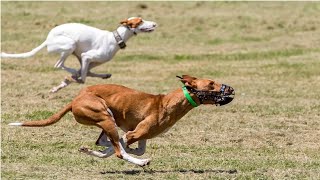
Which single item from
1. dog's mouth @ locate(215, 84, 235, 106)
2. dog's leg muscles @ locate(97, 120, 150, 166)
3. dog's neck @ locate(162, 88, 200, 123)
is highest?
dog's mouth @ locate(215, 84, 235, 106)

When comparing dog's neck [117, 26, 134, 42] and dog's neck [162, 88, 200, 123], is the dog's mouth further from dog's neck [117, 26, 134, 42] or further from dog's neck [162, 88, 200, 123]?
dog's neck [117, 26, 134, 42]

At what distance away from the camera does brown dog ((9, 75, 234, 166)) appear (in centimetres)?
840

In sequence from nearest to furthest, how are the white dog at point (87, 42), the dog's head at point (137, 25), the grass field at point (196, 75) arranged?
the grass field at point (196, 75), the white dog at point (87, 42), the dog's head at point (137, 25)

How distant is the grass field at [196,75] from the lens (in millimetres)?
9000

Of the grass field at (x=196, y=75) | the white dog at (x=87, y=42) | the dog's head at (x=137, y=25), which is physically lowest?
the grass field at (x=196, y=75)

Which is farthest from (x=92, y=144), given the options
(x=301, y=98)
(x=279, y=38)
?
(x=279, y=38)

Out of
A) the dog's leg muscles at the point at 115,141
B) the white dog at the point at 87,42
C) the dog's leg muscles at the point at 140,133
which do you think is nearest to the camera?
the dog's leg muscles at the point at 115,141

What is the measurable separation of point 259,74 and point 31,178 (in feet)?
36.7

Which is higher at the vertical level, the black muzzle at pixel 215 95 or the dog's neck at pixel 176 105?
the black muzzle at pixel 215 95

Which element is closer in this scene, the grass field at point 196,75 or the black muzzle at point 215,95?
the black muzzle at point 215,95

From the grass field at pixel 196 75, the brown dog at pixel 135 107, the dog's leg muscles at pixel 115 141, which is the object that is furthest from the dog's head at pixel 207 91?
the dog's leg muscles at pixel 115 141

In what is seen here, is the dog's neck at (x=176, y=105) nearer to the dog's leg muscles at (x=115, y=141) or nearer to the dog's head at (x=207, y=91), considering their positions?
the dog's head at (x=207, y=91)

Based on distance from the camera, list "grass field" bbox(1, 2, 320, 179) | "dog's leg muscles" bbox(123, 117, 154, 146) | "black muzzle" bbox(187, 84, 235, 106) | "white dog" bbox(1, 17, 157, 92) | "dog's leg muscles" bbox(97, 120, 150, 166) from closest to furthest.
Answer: "dog's leg muscles" bbox(97, 120, 150, 166) < "dog's leg muscles" bbox(123, 117, 154, 146) < "black muzzle" bbox(187, 84, 235, 106) < "grass field" bbox(1, 2, 320, 179) < "white dog" bbox(1, 17, 157, 92)

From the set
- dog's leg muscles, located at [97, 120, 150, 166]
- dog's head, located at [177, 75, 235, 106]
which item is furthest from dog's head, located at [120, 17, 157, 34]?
dog's leg muscles, located at [97, 120, 150, 166]
